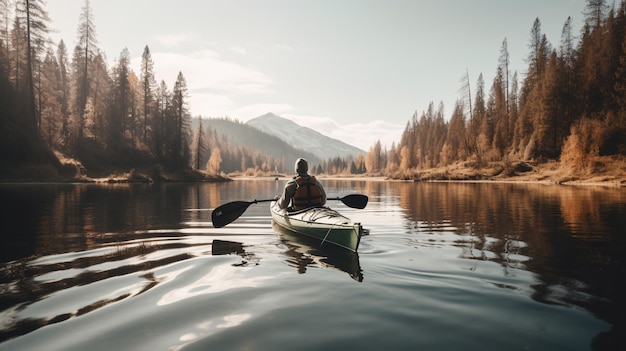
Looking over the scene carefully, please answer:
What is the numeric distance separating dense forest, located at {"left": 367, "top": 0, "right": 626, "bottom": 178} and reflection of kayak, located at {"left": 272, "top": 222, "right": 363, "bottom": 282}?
1849 inches

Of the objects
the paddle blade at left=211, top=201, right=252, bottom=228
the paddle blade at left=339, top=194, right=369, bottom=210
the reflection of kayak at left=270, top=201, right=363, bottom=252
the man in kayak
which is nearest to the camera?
the reflection of kayak at left=270, top=201, right=363, bottom=252

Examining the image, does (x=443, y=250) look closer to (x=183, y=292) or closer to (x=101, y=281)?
(x=183, y=292)

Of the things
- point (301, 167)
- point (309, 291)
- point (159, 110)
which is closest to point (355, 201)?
point (301, 167)

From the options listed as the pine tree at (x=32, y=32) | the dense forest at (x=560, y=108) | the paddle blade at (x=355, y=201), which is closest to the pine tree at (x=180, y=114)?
the pine tree at (x=32, y=32)

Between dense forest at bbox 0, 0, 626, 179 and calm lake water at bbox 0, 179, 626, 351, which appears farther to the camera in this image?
dense forest at bbox 0, 0, 626, 179

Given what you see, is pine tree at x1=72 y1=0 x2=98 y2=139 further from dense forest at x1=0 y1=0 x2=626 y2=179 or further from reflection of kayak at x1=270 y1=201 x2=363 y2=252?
reflection of kayak at x1=270 y1=201 x2=363 y2=252

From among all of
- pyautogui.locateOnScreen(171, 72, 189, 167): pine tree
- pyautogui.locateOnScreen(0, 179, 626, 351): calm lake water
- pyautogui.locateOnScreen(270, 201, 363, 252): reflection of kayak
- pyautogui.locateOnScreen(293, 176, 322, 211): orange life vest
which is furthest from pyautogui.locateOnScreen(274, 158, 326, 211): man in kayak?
pyautogui.locateOnScreen(171, 72, 189, 167): pine tree

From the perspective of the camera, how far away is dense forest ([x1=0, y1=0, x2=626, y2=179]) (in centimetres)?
4391

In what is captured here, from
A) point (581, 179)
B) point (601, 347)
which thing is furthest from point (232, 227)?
point (581, 179)

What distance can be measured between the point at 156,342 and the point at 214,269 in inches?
130

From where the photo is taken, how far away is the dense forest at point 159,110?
4391cm

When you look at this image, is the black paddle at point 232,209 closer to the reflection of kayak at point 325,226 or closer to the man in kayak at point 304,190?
the man in kayak at point 304,190

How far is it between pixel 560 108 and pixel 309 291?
71.3m

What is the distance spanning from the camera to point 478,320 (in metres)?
4.55
